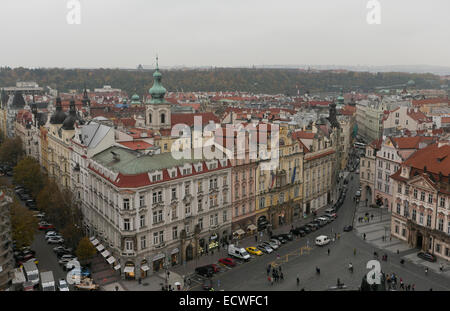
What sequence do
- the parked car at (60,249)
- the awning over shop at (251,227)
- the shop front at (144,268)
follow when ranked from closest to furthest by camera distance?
1. the shop front at (144,268)
2. the parked car at (60,249)
3. the awning over shop at (251,227)

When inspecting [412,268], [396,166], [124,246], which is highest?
[396,166]

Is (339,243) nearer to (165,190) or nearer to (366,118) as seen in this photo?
(165,190)

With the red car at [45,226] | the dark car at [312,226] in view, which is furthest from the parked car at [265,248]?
the red car at [45,226]

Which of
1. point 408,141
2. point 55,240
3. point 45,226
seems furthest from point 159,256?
point 408,141

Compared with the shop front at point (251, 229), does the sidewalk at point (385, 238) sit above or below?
below

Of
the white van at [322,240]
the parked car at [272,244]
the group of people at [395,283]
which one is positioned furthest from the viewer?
the white van at [322,240]

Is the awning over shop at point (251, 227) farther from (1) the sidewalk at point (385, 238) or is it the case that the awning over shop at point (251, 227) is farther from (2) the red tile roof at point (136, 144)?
(2) the red tile roof at point (136, 144)
